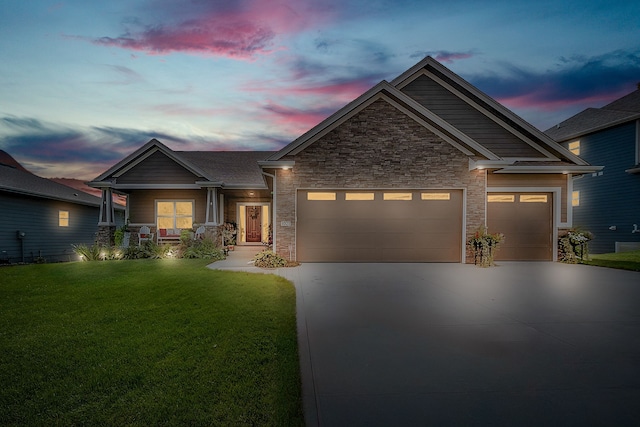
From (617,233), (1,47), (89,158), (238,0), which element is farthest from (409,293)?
(89,158)

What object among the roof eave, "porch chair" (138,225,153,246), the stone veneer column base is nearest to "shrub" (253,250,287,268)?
"porch chair" (138,225,153,246)

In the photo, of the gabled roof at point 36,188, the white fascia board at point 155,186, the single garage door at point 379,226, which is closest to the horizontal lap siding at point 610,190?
the single garage door at point 379,226

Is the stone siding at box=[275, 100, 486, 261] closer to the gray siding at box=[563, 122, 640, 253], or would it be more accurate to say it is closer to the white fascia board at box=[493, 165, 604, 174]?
the white fascia board at box=[493, 165, 604, 174]

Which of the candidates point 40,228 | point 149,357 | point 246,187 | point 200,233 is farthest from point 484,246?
point 40,228

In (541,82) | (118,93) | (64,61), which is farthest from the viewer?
(541,82)

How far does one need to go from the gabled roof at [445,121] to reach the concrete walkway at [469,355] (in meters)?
5.64

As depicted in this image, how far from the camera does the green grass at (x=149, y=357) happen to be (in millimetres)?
2373

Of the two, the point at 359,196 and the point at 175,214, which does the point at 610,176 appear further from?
the point at 175,214

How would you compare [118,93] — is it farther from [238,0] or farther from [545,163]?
[545,163]

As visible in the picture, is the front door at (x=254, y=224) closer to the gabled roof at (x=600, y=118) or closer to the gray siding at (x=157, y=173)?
the gray siding at (x=157, y=173)

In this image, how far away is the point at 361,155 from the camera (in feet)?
36.0

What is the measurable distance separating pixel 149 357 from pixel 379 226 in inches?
351

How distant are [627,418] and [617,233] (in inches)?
757

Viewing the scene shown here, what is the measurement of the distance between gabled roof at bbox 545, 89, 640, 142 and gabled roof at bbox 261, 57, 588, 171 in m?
7.28
